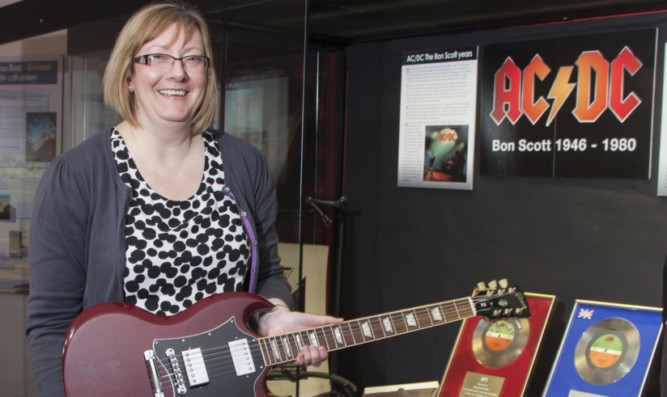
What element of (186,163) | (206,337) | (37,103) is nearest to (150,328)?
(206,337)

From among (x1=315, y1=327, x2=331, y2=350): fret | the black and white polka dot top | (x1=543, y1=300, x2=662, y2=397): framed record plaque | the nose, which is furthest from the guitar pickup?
(x1=543, y1=300, x2=662, y2=397): framed record plaque

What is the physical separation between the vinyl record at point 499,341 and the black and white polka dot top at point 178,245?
141 centimetres

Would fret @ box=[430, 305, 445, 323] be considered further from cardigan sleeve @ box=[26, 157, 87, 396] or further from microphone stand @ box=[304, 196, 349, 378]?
microphone stand @ box=[304, 196, 349, 378]

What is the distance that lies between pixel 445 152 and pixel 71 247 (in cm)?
210

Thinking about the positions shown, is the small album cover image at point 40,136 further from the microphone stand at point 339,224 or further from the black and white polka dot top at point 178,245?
the microphone stand at point 339,224

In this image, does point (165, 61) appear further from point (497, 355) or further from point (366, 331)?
point (497, 355)

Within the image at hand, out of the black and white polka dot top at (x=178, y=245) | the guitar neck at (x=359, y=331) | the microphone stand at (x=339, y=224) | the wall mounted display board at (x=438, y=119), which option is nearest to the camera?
the black and white polka dot top at (x=178, y=245)

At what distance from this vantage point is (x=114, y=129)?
63.6 inches

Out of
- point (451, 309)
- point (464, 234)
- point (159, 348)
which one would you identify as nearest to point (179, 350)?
point (159, 348)

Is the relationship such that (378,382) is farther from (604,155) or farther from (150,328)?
(150,328)

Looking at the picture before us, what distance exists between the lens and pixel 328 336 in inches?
66.7

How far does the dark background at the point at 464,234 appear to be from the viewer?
2.62 m

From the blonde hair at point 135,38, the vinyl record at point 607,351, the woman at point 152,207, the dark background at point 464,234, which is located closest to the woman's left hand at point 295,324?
the woman at point 152,207

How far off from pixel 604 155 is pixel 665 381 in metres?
1.34
